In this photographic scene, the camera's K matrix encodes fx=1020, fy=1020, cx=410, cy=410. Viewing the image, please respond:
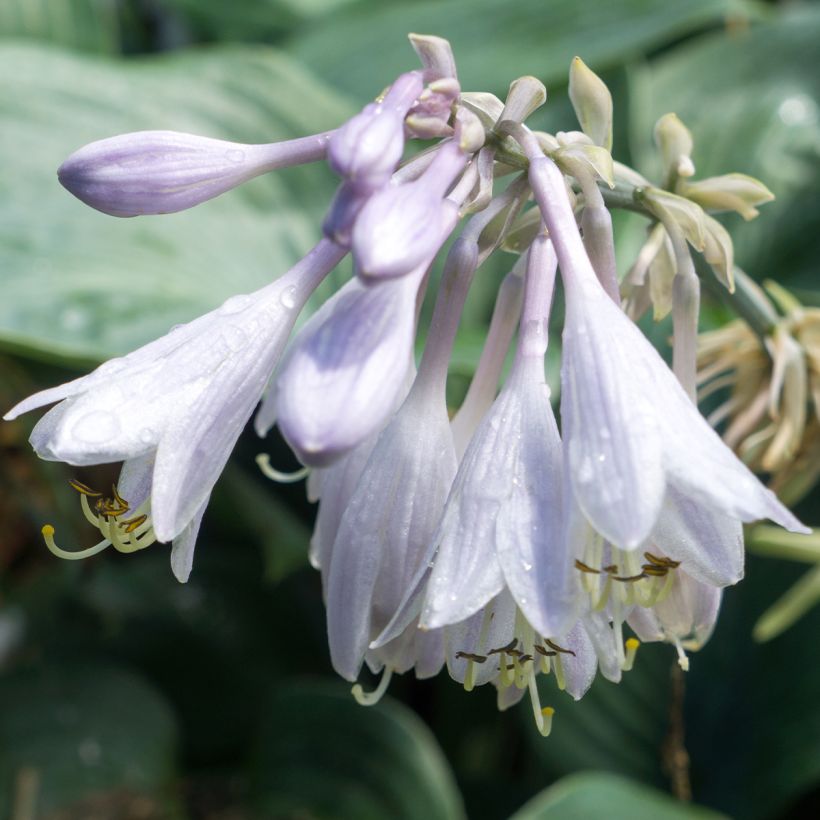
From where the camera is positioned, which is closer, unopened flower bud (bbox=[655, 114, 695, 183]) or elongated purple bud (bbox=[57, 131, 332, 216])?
elongated purple bud (bbox=[57, 131, 332, 216])

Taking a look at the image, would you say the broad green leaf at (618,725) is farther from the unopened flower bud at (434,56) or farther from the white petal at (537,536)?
the unopened flower bud at (434,56)

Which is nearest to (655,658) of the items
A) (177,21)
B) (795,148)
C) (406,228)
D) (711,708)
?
(711,708)

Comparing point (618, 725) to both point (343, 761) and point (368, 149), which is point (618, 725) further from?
point (368, 149)

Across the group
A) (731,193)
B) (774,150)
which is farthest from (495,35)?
(731,193)

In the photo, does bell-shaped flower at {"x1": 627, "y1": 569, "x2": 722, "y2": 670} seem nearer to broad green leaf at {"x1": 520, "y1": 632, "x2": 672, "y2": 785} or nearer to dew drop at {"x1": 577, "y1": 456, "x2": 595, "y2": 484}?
dew drop at {"x1": 577, "y1": 456, "x2": 595, "y2": 484}

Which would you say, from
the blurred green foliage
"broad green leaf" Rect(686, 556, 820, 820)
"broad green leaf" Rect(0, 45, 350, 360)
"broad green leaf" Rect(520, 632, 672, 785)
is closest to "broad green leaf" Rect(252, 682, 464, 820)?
the blurred green foliage

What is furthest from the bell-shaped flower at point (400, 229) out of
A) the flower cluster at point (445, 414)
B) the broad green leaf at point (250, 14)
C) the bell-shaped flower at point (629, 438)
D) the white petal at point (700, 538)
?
the broad green leaf at point (250, 14)
